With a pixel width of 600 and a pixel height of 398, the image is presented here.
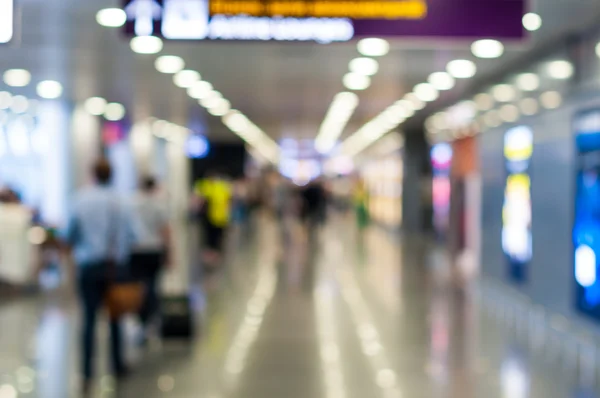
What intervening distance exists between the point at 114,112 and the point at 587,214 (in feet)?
55.1

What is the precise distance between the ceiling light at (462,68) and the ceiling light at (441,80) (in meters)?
0.21

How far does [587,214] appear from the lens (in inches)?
396

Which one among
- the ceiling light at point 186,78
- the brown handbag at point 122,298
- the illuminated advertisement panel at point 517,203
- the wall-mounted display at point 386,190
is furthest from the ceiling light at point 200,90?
the wall-mounted display at point 386,190

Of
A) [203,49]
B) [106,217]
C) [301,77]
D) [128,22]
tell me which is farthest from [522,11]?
[301,77]

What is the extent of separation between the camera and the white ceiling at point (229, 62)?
966cm

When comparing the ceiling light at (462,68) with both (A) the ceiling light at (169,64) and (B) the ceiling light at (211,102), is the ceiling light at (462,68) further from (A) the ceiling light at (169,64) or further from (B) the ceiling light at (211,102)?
(B) the ceiling light at (211,102)

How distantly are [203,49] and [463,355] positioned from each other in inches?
204

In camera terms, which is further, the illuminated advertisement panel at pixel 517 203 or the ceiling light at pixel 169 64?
the ceiling light at pixel 169 64

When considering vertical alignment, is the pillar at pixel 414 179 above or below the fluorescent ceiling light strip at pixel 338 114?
below

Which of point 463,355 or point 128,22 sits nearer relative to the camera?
point 128,22

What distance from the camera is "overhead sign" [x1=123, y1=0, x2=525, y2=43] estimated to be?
6512 mm

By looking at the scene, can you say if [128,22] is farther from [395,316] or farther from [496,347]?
[395,316]

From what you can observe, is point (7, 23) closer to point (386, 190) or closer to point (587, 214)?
point (587, 214)

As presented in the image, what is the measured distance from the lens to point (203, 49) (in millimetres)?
12203
